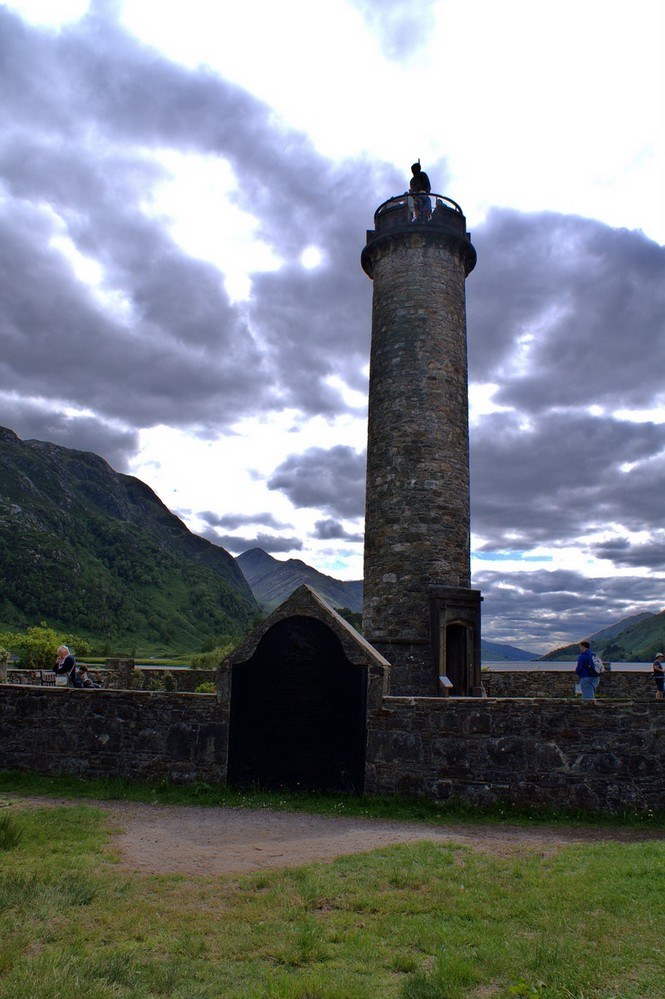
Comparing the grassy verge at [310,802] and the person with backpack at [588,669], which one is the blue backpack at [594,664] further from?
the grassy verge at [310,802]

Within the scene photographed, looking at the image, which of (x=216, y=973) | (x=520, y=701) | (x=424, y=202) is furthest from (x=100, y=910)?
(x=424, y=202)

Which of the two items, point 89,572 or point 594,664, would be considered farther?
point 89,572

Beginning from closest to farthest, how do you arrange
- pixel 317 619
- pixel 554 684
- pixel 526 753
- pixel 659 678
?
pixel 526 753
pixel 317 619
pixel 659 678
pixel 554 684

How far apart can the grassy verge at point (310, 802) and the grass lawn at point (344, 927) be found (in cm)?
160

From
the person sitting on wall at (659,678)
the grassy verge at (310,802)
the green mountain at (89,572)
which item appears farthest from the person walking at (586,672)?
the green mountain at (89,572)

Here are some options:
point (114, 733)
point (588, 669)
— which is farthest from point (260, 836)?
point (588, 669)

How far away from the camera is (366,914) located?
5355 millimetres

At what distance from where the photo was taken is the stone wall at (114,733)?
32.2ft

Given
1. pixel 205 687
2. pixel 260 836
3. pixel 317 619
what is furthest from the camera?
pixel 205 687

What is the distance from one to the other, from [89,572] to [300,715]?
4472 inches

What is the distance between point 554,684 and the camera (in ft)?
63.6

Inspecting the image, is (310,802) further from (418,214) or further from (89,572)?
(89,572)

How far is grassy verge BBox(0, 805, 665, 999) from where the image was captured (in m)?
4.09

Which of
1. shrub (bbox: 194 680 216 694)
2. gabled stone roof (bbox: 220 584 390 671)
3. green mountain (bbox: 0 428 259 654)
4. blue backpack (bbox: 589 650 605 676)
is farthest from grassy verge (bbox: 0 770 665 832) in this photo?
green mountain (bbox: 0 428 259 654)
